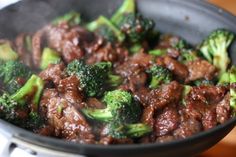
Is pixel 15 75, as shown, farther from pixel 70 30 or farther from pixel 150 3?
pixel 150 3

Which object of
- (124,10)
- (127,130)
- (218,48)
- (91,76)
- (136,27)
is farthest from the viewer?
(124,10)

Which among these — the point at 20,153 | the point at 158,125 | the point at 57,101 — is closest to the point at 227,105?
the point at 158,125

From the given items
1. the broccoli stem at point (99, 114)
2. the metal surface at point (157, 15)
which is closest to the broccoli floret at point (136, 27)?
the metal surface at point (157, 15)

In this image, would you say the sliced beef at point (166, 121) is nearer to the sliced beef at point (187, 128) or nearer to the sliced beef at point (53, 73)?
the sliced beef at point (187, 128)

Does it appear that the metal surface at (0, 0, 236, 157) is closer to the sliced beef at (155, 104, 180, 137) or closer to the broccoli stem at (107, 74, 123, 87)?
the sliced beef at (155, 104, 180, 137)

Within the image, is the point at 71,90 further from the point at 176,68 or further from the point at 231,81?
the point at 231,81

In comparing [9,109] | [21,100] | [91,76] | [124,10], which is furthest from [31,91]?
[124,10]

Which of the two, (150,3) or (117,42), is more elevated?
(150,3)
